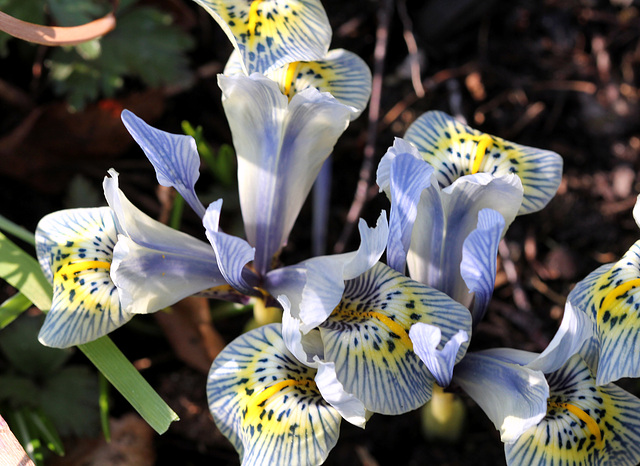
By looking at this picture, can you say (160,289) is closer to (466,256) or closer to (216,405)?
(216,405)

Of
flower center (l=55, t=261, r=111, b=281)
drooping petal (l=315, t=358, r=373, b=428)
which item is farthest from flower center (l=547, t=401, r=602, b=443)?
flower center (l=55, t=261, r=111, b=281)

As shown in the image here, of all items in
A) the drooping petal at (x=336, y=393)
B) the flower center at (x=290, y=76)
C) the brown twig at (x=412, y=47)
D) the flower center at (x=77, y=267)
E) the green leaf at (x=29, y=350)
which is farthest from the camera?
the brown twig at (x=412, y=47)

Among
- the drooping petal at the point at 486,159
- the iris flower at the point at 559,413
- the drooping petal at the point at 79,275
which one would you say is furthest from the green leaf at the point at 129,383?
the drooping petal at the point at 486,159

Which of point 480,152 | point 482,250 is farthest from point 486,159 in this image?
point 482,250

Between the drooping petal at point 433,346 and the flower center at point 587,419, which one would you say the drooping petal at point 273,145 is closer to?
the drooping petal at point 433,346

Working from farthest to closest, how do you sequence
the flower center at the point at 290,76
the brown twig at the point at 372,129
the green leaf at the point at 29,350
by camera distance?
1. the brown twig at the point at 372,129
2. the green leaf at the point at 29,350
3. the flower center at the point at 290,76

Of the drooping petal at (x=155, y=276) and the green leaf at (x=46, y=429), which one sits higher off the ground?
the drooping petal at (x=155, y=276)

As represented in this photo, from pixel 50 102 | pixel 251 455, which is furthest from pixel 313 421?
pixel 50 102

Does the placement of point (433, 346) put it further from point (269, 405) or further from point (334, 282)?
point (269, 405)

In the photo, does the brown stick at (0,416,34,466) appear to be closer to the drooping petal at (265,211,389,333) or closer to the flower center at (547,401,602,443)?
the drooping petal at (265,211,389,333)
